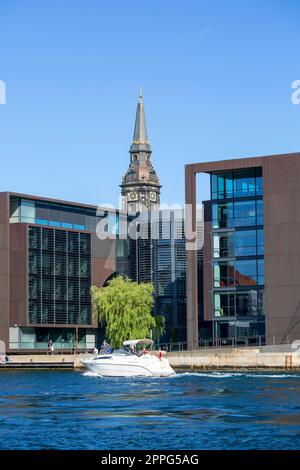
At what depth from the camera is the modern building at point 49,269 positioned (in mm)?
111938

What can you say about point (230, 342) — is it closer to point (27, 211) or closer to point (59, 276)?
point (59, 276)

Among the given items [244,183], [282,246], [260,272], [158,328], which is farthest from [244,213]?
[158,328]

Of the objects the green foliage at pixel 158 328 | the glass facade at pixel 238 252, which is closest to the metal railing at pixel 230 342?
the glass facade at pixel 238 252

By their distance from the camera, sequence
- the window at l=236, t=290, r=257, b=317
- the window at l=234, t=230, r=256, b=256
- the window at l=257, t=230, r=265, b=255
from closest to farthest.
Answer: the window at l=257, t=230, r=265, b=255
the window at l=236, t=290, r=257, b=317
the window at l=234, t=230, r=256, b=256

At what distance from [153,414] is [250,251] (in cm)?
5210

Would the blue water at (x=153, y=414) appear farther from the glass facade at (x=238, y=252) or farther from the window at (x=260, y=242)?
the window at (x=260, y=242)

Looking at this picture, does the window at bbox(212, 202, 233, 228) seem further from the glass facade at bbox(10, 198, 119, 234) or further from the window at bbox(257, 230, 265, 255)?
the glass facade at bbox(10, 198, 119, 234)

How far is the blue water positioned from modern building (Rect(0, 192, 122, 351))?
130ft

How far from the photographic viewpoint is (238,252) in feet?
323

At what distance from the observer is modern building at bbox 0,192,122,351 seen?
112 m

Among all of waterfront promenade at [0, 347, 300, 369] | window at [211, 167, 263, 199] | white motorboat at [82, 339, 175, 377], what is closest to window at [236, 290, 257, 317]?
waterfront promenade at [0, 347, 300, 369]

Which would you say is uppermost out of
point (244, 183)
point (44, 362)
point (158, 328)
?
point (244, 183)

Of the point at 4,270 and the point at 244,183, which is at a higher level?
the point at 244,183

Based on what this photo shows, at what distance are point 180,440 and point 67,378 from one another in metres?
42.5
